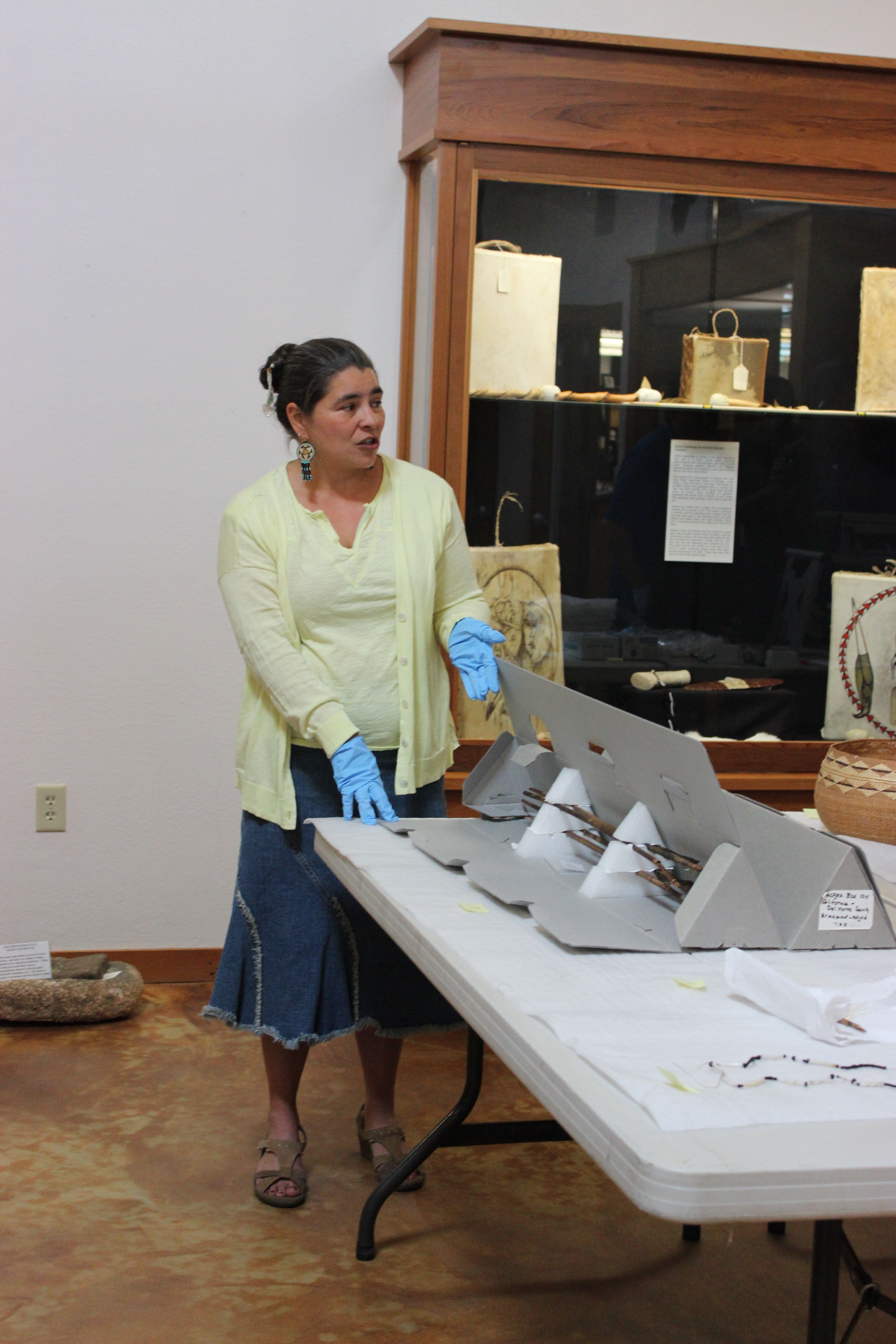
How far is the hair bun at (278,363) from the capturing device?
226 centimetres

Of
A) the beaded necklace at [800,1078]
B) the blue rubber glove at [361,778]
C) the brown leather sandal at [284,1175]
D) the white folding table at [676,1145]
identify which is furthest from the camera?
the brown leather sandal at [284,1175]

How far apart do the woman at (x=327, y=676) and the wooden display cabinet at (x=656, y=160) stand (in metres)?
0.70

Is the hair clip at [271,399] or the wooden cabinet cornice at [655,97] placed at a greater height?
the wooden cabinet cornice at [655,97]

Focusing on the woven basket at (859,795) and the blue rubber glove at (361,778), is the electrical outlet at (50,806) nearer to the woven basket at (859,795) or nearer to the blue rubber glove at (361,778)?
the blue rubber glove at (361,778)

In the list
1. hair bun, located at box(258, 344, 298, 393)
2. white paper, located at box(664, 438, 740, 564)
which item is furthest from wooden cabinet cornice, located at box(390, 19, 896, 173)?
hair bun, located at box(258, 344, 298, 393)

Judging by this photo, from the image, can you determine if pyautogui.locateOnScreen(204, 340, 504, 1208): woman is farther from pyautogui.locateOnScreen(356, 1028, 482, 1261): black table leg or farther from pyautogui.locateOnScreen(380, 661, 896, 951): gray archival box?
pyautogui.locateOnScreen(380, 661, 896, 951): gray archival box

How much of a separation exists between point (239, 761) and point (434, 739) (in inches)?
13.1

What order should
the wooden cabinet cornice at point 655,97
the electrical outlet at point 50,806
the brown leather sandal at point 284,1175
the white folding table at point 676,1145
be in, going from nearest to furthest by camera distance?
1. the white folding table at point 676,1145
2. the brown leather sandal at point 284,1175
3. the wooden cabinet cornice at point 655,97
4. the electrical outlet at point 50,806

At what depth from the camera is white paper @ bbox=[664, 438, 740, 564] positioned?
122 inches

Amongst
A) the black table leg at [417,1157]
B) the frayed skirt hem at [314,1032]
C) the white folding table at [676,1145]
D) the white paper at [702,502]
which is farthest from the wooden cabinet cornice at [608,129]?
the white folding table at [676,1145]

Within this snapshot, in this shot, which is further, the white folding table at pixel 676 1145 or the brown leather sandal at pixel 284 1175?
the brown leather sandal at pixel 284 1175

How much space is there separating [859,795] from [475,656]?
648 mm

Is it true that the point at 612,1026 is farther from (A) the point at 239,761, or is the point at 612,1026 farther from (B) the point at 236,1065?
(B) the point at 236,1065

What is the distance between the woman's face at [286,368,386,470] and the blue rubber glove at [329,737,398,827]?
480mm
